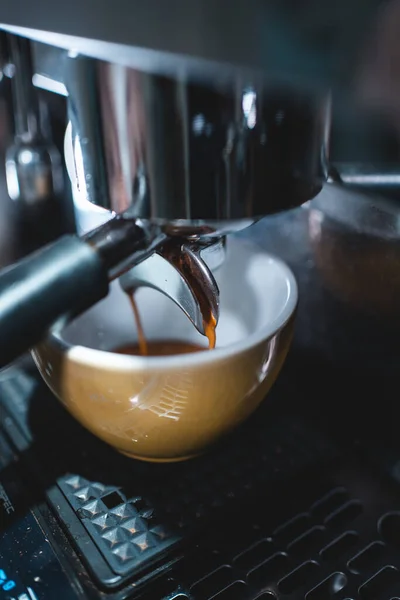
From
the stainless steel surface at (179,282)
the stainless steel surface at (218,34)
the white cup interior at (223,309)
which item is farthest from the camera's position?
the white cup interior at (223,309)

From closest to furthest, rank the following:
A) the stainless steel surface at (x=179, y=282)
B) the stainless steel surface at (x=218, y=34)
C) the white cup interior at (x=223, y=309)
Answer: the stainless steel surface at (x=218, y=34) → the stainless steel surface at (x=179, y=282) → the white cup interior at (x=223, y=309)

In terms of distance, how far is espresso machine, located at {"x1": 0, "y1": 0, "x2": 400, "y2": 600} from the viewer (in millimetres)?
212

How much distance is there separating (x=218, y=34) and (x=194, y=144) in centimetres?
5

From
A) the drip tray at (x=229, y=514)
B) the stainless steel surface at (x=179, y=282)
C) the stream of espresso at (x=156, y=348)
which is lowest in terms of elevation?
the drip tray at (x=229, y=514)

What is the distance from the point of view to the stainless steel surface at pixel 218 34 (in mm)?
188

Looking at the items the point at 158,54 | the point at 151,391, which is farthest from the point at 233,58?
the point at 151,391

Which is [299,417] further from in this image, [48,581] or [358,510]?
[48,581]

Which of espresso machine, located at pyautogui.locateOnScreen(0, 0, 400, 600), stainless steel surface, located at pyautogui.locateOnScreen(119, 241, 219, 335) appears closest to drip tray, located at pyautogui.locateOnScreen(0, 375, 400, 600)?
espresso machine, located at pyautogui.locateOnScreen(0, 0, 400, 600)

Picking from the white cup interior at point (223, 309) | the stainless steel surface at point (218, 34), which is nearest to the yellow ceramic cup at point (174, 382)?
the white cup interior at point (223, 309)

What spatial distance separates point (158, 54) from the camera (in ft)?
0.75

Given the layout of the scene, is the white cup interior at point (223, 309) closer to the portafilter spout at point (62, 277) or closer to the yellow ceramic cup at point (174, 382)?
the yellow ceramic cup at point (174, 382)

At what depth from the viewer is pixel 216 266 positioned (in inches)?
13.7

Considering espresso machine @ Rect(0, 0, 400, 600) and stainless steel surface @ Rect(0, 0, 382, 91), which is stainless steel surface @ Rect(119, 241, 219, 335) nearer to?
espresso machine @ Rect(0, 0, 400, 600)

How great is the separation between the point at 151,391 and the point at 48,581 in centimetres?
11
